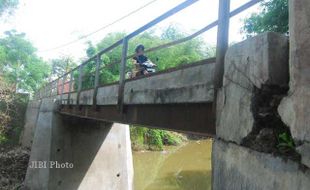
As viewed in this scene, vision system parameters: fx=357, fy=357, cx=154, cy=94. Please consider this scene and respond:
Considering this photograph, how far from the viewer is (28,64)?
35.4m

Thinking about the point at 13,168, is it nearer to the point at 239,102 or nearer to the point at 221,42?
the point at 221,42

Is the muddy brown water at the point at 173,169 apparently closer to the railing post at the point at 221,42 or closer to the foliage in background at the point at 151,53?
the foliage in background at the point at 151,53

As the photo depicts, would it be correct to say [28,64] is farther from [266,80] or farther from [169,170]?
[266,80]

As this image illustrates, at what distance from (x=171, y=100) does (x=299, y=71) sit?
2341 millimetres

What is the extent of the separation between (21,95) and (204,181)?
1632 centimetres

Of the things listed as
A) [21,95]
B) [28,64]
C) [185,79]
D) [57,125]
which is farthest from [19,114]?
[185,79]

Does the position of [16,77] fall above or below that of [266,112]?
above

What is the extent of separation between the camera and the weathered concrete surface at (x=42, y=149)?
42.8 ft

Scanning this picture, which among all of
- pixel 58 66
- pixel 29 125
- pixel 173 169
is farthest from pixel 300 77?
pixel 58 66

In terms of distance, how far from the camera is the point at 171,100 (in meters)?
4.29

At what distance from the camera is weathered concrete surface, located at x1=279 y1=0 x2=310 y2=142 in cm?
196

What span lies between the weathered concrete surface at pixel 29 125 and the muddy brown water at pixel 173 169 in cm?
700

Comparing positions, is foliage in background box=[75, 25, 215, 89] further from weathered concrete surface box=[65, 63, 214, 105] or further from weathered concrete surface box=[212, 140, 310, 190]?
weathered concrete surface box=[212, 140, 310, 190]

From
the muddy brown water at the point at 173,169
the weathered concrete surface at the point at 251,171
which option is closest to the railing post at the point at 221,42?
the weathered concrete surface at the point at 251,171
